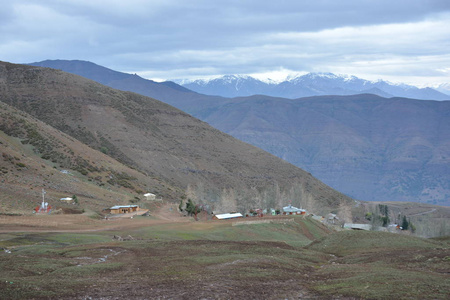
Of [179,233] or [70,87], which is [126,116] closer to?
[70,87]

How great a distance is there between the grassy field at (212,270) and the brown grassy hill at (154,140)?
75170mm

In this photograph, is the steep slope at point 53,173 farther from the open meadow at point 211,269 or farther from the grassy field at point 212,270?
the grassy field at point 212,270

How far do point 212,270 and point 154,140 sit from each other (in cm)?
13694

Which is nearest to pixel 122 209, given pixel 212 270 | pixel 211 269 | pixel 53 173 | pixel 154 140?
pixel 53 173

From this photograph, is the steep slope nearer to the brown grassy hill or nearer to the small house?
the small house

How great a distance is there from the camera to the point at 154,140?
532 feet

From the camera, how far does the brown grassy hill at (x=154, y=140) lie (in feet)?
458

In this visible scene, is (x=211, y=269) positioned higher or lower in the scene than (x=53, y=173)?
lower

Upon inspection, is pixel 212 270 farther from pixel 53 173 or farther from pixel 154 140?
pixel 154 140

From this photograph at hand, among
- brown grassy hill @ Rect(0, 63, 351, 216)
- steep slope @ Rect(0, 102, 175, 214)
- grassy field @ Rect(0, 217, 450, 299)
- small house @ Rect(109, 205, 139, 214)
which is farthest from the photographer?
brown grassy hill @ Rect(0, 63, 351, 216)

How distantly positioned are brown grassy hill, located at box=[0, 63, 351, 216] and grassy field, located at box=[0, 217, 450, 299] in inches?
2959

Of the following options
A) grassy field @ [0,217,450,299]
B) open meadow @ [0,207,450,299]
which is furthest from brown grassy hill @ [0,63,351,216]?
grassy field @ [0,217,450,299]

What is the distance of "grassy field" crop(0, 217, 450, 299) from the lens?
21.7m

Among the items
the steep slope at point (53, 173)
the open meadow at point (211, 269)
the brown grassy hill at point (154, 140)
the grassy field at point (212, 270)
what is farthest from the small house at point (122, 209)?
the brown grassy hill at point (154, 140)
